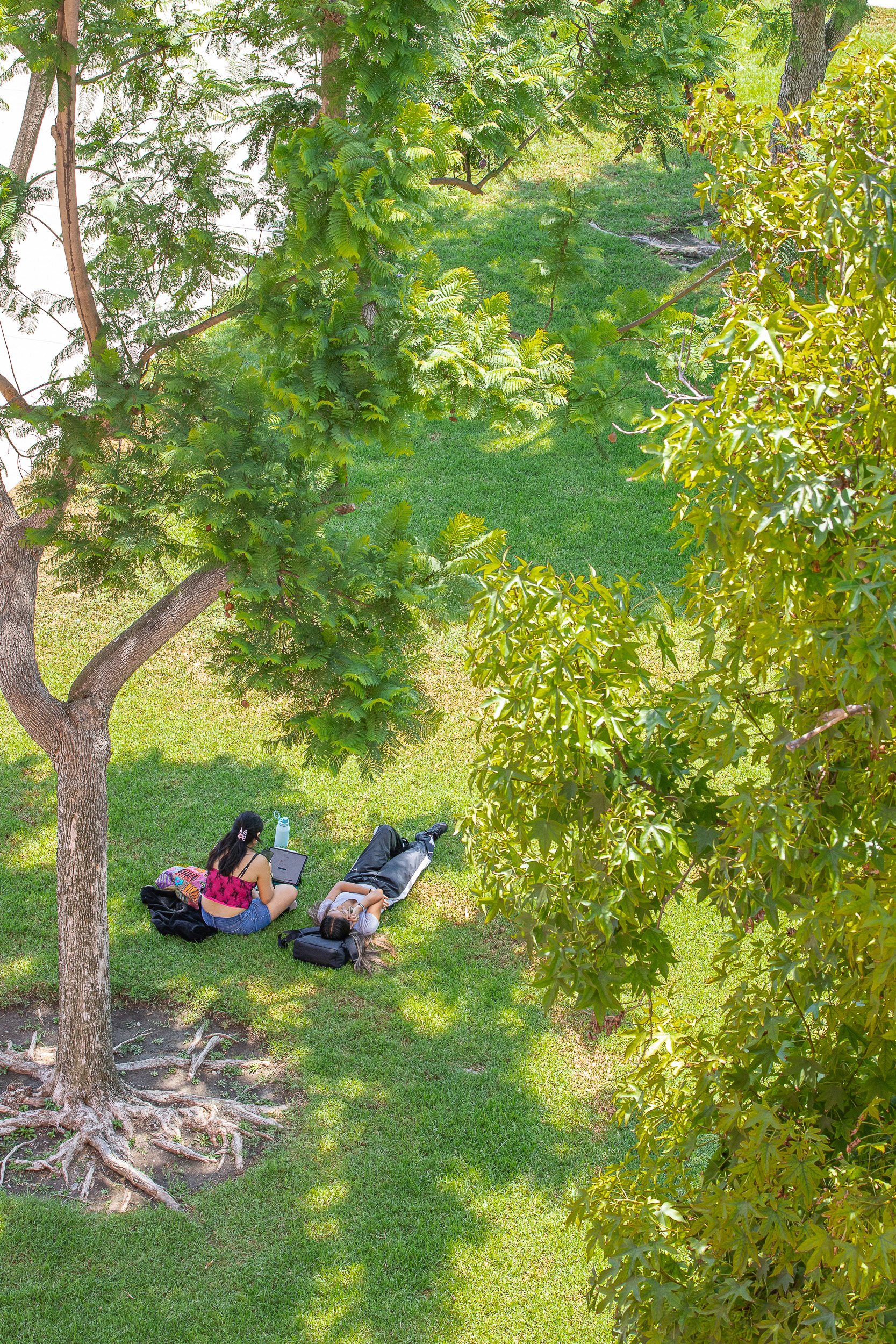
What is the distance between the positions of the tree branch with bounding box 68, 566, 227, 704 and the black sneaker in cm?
314

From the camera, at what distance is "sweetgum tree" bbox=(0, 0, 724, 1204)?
3705 mm

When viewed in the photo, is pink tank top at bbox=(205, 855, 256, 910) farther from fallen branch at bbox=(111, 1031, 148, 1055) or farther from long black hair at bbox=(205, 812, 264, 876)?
fallen branch at bbox=(111, 1031, 148, 1055)

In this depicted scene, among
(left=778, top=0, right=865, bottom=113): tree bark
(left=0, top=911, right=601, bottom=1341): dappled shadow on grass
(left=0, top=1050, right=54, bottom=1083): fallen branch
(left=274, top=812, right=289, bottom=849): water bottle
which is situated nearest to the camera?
(left=0, top=911, right=601, bottom=1341): dappled shadow on grass

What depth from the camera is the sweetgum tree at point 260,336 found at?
3705 millimetres

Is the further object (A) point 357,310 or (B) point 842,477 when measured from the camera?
(A) point 357,310

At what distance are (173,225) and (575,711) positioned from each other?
3798 mm

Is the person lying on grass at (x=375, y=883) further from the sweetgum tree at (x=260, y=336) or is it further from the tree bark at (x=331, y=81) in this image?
the tree bark at (x=331, y=81)

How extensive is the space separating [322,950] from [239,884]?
0.66 m

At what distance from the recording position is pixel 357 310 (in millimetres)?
3736

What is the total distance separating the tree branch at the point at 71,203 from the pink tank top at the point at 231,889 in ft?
10.6

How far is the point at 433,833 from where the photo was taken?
25.5 ft

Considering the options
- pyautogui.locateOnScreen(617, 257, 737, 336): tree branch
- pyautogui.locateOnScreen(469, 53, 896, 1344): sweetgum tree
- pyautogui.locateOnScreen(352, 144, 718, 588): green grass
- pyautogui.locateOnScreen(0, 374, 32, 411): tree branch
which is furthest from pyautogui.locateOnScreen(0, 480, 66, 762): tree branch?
pyautogui.locateOnScreen(352, 144, 718, 588): green grass

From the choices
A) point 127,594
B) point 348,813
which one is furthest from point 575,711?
point 127,594

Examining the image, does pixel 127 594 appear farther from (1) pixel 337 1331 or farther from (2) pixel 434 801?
(1) pixel 337 1331
